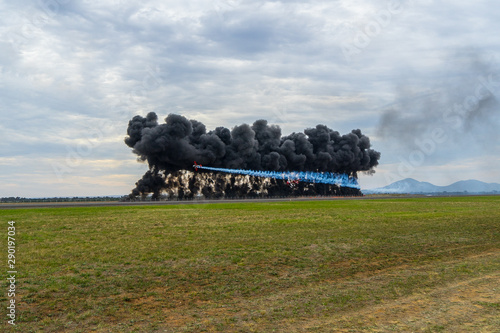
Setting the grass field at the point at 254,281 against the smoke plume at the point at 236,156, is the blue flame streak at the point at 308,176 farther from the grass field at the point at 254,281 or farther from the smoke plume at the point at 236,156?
the grass field at the point at 254,281

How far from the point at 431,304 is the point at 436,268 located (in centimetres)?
632

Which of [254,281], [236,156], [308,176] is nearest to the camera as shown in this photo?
[254,281]

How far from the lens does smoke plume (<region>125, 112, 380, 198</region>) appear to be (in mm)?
115125

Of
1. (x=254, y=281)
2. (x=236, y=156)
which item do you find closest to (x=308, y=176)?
(x=236, y=156)

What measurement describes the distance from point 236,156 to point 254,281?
111 meters

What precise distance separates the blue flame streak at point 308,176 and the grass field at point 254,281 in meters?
98.1

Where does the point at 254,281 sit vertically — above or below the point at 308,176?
below

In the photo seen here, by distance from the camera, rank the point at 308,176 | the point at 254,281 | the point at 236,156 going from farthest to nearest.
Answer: the point at 308,176
the point at 236,156
the point at 254,281

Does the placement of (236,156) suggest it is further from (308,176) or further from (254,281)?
(254,281)

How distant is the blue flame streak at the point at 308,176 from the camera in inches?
5192

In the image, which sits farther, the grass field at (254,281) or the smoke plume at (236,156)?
the smoke plume at (236,156)

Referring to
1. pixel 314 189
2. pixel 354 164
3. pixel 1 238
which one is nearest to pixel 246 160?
pixel 314 189

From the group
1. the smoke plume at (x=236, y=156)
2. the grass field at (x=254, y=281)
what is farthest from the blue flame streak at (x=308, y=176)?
the grass field at (x=254, y=281)

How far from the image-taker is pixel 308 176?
156875mm
